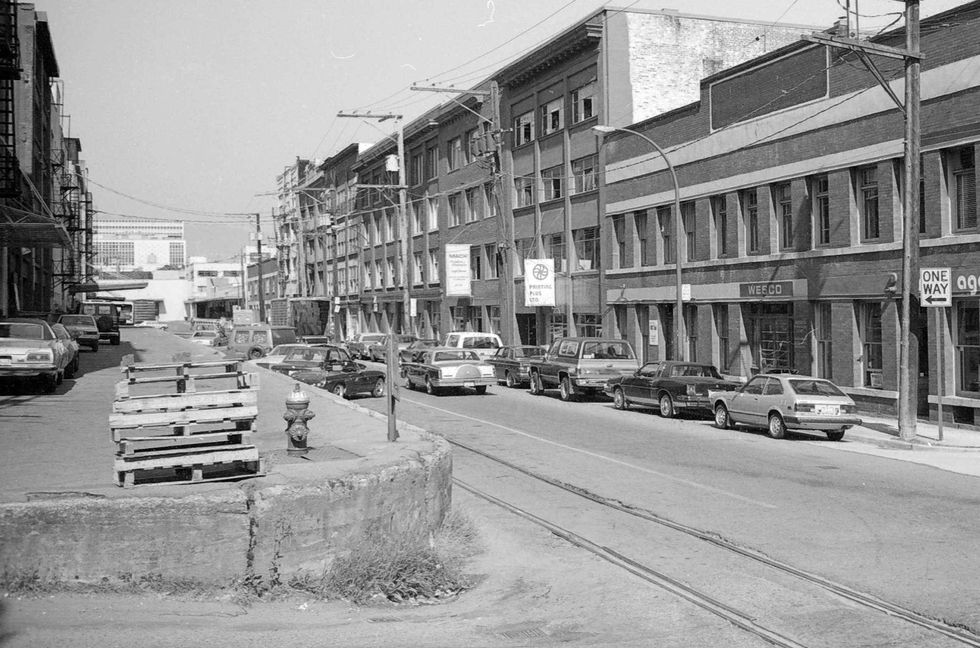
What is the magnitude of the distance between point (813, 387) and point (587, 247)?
19526 mm

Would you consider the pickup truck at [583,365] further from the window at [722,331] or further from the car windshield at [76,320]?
the car windshield at [76,320]

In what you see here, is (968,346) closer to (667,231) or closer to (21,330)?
(667,231)

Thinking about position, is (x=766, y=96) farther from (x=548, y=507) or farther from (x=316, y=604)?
(x=316, y=604)

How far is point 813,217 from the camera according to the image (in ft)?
86.1

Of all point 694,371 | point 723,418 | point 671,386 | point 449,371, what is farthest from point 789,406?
point 449,371

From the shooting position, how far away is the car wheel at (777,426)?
20312mm

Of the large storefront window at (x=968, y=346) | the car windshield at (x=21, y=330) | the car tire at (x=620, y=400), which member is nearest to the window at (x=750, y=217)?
the car tire at (x=620, y=400)

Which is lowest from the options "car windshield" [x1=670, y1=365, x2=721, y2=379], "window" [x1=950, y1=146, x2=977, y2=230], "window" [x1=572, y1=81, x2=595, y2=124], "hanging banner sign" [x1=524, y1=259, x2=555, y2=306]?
"car windshield" [x1=670, y1=365, x2=721, y2=379]

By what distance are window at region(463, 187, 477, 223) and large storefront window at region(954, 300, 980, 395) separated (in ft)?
108

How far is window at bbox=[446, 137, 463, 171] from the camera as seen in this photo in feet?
177

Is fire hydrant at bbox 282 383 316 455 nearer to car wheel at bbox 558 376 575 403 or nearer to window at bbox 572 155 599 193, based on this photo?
car wheel at bbox 558 376 575 403

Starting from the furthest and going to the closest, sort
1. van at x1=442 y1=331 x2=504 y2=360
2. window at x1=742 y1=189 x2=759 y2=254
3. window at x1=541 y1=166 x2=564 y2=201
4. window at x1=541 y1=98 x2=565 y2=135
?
window at x1=541 y1=98 x2=565 y2=135 < window at x1=541 y1=166 x2=564 y2=201 < van at x1=442 y1=331 x2=504 y2=360 < window at x1=742 y1=189 x2=759 y2=254

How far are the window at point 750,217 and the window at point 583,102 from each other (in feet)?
36.8

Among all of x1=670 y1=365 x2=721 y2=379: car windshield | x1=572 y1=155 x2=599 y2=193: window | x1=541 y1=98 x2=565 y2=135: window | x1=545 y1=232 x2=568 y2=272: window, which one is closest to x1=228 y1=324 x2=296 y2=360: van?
x1=545 y1=232 x2=568 y2=272: window
